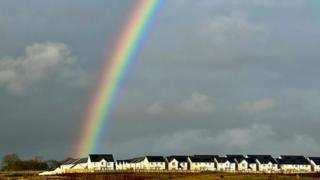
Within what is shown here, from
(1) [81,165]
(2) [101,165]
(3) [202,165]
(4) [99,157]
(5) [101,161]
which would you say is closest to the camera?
(2) [101,165]

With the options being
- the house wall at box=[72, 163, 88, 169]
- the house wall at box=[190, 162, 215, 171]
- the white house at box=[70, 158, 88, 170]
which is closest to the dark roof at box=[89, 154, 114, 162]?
the white house at box=[70, 158, 88, 170]

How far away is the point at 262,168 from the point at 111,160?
176ft

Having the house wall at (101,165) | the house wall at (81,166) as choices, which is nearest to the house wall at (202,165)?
the house wall at (101,165)

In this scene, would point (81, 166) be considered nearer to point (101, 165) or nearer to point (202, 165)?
point (101, 165)

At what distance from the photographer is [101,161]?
639 ft

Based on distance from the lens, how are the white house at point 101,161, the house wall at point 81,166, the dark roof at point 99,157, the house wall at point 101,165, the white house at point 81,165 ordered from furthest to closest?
1. the dark roof at point 99,157
2. the white house at point 101,161
3. the house wall at point 101,165
4. the white house at point 81,165
5. the house wall at point 81,166

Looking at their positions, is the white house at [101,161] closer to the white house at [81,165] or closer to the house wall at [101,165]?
the house wall at [101,165]

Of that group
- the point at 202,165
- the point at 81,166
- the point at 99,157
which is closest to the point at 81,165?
the point at 81,166

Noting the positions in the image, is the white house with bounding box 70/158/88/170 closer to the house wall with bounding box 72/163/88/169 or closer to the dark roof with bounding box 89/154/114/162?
the house wall with bounding box 72/163/88/169

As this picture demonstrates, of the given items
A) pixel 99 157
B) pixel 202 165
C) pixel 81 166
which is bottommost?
pixel 202 165

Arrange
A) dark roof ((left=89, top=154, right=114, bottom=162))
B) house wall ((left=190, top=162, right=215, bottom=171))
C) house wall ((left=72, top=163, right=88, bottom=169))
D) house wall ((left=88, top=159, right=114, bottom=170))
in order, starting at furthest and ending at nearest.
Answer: dark roof ((left=89, top=154, right=114, bottom=162)) < house wall ((left=190, top=162, right=215, bottom=171)) < house wall ((left=88, top=159, right=114, bottom=170)) < house wall ((left=72, top=163, right=88, bottom=169))

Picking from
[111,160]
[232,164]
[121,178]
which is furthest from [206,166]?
[121,178]

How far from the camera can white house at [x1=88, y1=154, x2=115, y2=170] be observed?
19302 cm

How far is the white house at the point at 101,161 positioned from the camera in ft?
633
